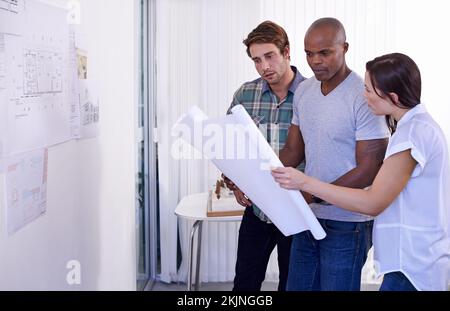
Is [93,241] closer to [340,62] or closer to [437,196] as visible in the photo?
[340,62]

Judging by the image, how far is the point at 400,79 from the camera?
101cm

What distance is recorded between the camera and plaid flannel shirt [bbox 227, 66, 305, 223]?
1.49 meters

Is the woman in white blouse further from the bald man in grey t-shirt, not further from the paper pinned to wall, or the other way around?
the paper pinned to wall

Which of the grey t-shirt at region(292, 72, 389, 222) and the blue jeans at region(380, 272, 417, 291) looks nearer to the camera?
the blue jeans at region(380, 272, 417, 291)

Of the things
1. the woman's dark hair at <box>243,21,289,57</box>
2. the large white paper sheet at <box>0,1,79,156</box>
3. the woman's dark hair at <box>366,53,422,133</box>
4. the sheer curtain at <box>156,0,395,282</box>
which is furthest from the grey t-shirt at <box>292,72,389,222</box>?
the sheer curtain at <box>156,0,395,282</box>

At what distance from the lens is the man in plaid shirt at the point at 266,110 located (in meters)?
1.48

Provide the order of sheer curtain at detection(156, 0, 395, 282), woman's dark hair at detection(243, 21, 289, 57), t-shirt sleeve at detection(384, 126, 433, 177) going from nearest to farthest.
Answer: t-shirt sleeve at detection(384, 126, 433, 177), woman's dark hair at detection(243, 21, 289, 57), sheer curtain at detection(156, 0, 395, 282)

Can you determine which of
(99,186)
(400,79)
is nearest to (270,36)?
(400,79)

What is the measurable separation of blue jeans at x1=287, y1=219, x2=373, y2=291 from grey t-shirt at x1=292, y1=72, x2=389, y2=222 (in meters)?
0.03

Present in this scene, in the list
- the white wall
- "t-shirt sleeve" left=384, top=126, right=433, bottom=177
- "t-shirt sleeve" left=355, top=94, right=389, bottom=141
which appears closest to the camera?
"t-shirt sleeve" left=384, top=126, right=433, bottom=177

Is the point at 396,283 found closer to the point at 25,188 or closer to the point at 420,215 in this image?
the point at 420,215

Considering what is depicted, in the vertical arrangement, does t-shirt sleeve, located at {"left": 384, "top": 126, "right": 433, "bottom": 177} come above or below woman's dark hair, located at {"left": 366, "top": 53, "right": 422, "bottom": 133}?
below

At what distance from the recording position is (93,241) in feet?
5.57

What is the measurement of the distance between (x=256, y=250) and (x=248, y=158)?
61 centimetres
